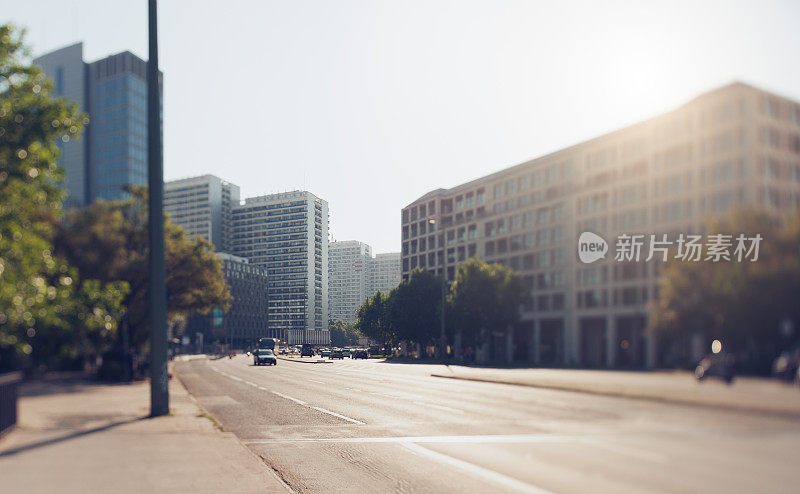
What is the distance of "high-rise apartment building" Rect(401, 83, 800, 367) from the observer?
2.20 m

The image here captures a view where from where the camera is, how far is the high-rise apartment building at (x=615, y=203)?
2.20 m

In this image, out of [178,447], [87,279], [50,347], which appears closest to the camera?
[50,347]

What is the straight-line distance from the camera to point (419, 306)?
4.08m

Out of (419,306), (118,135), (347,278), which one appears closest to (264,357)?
(347,278)

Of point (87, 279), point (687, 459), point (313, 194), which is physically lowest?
point (687, 459)

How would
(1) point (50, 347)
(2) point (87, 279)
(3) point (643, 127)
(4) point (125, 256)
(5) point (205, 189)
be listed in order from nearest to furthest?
(3) point (643, 127)
(1) point (50, 347)
(2) point (87, 279)
(4) point (125, 256)
(5) point (205, 189)

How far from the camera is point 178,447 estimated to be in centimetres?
964

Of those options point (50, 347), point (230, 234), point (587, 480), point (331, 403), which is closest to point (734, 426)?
point (587, 480)

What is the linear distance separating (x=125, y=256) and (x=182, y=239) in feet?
3.55

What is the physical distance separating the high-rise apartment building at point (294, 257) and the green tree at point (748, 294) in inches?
170

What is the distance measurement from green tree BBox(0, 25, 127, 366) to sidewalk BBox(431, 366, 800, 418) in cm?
301

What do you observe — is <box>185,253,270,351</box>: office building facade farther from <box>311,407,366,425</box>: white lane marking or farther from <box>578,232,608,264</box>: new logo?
<box>311,407,366,425</box>: white lane marking

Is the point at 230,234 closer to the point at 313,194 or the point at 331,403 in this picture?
the point at 313,194

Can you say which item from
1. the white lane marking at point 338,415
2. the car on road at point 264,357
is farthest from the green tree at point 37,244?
the white lane marking at point 338,415
